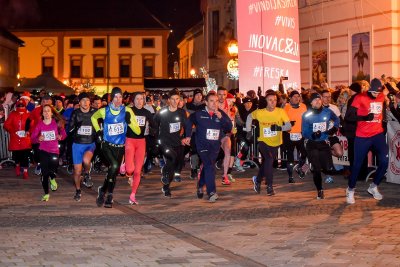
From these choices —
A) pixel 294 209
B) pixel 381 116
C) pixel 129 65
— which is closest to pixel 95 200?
pixel 294 209

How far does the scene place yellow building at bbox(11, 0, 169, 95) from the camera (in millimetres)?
106312

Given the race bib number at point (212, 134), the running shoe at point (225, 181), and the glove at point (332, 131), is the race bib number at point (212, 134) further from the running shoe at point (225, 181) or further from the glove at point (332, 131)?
the running shoe at point (225, 181)

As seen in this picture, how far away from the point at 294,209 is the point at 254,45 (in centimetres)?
625

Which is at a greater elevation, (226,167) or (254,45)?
(254,45)

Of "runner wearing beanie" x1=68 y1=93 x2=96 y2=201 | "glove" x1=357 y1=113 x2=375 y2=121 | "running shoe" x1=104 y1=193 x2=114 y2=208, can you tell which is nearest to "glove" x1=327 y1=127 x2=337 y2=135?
"glove" x1=357 y1=113 x2=375 y2=121

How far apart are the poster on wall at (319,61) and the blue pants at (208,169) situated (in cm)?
1062

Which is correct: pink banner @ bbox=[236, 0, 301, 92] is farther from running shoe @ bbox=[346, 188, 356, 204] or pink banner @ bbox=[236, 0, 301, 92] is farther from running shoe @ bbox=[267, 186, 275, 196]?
running shoe @ bbox=[346, 188, 356, 204]

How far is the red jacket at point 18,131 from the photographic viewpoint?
2189cm

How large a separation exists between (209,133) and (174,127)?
1362mm

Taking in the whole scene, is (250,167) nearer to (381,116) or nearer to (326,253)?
(381,116)

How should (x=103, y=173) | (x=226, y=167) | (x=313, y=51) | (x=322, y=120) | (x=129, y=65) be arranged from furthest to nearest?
(x=129, y=65), (x=313, y=51), (x=103, y=173), (x=226, y=167), (x=322, y=120)

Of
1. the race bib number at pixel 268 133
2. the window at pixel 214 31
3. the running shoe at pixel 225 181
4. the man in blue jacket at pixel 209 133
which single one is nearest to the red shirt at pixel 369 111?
the race bib number at pixel 268 133

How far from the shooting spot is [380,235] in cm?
1091

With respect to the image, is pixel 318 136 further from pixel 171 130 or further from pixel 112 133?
pixel 112 133
